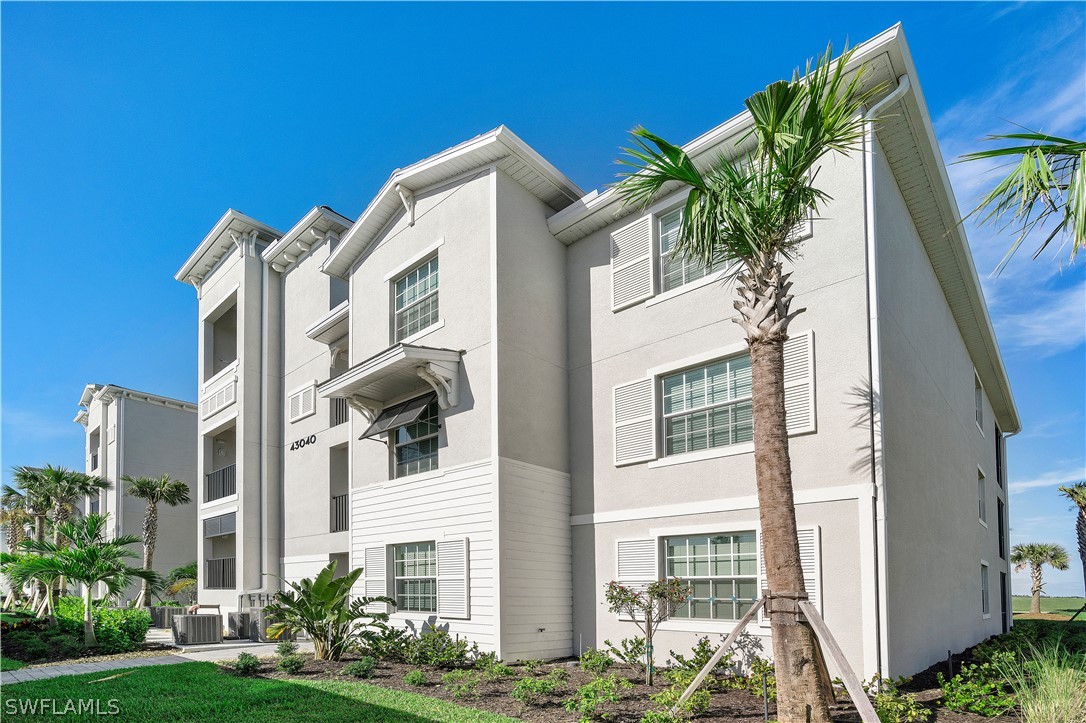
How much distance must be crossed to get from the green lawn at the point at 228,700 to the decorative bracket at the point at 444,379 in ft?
17.8

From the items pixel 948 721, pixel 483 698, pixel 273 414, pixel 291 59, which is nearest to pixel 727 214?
pixel 948 721

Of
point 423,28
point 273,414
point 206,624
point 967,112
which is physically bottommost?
point 206,624

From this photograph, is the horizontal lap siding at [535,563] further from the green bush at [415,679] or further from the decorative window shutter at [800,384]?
the decorative window shutter at [800,384]

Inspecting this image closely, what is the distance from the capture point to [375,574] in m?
16.3

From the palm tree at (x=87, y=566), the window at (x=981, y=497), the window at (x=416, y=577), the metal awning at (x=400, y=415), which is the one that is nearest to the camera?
the window at (x=416, y=577)

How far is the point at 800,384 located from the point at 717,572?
3.34 m

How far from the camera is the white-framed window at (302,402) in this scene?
22359 mm

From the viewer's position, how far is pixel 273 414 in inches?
952

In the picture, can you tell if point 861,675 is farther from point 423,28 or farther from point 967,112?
point 423,28

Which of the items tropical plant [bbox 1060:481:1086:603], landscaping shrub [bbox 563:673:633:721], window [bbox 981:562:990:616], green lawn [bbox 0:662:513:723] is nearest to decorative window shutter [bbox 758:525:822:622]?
landscaping shrub [bbox 563:673:633:721]

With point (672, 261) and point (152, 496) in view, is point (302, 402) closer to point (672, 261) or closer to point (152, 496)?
point (672, 261)

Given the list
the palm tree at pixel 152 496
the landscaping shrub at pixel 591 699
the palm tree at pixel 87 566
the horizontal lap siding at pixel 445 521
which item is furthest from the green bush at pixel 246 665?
the palm tree at pixel 152 496

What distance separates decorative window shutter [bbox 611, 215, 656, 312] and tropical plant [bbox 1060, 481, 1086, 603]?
89.5 ft

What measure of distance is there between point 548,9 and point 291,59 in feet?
16.8
